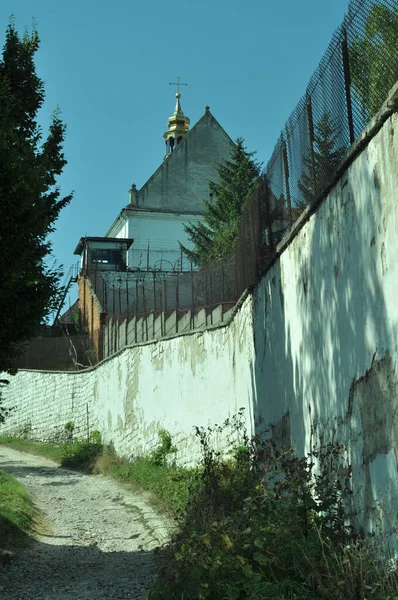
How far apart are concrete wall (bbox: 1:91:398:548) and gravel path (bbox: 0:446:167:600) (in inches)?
80.1

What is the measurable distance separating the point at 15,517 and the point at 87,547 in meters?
1.32

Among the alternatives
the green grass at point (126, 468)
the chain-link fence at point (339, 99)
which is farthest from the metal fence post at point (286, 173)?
the green grass at point (126, 468)

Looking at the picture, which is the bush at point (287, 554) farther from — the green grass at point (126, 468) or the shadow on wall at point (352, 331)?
the green grass at point (126, 468)

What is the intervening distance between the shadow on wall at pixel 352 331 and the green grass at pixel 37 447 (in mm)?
13245

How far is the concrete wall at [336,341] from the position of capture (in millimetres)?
5105

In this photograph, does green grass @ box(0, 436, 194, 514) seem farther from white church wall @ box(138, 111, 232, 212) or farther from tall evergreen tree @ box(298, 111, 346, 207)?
white church wall @ box(138, 111, 232, 212)

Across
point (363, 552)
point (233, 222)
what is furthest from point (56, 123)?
point (233, 222)

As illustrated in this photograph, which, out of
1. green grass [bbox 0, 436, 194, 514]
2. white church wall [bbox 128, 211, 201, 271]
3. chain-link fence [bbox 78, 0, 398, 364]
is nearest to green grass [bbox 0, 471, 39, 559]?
green grass [bbox 0, 436, 194, 514]

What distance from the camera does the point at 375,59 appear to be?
18.9ft

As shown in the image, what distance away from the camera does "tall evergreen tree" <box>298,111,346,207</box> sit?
6.76 meters

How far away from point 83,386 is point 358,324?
58.4ft

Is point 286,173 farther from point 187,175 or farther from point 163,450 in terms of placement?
point 187,175

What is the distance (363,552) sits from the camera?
507cm

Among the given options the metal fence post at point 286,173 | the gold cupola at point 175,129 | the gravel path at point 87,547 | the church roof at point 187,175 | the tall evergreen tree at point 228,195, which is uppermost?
the gold cupola at point 175,129
